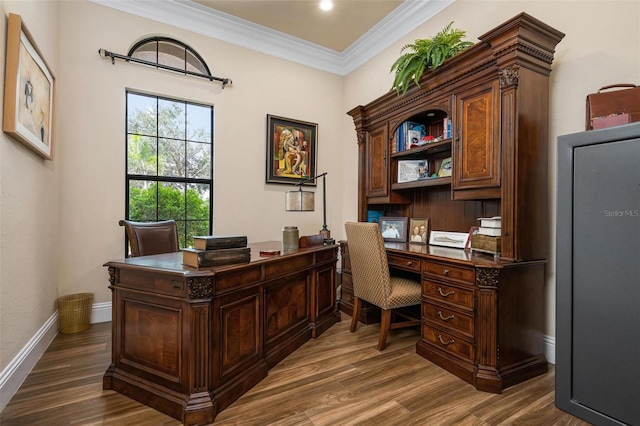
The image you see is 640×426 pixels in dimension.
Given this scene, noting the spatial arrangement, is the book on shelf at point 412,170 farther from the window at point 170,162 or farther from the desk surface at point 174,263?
the window at point 170,162

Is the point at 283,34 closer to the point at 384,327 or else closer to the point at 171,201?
the point at 171,201

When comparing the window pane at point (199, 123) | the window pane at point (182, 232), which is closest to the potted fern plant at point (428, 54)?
the window pane at point (199, 123)

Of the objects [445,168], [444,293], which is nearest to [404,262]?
[444,293]

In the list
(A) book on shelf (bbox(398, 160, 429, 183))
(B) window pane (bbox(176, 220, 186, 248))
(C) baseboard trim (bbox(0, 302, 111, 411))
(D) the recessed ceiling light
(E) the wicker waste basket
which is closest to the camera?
(C) baseboard trim (bbox(0, 302, 111, 411))

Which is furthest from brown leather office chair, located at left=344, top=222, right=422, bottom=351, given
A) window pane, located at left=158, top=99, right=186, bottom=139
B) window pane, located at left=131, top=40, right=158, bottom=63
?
window pane, located at left=131, top=40, right=158, bottom=63

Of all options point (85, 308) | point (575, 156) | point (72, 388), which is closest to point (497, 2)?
point (575, 156)

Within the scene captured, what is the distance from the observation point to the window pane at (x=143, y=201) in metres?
3.36

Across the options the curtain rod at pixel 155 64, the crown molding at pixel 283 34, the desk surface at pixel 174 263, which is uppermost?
the crown molding at pixel 283 34

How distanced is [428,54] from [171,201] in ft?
10.1

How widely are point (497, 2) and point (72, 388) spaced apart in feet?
14.4

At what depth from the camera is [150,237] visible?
2.82 meters

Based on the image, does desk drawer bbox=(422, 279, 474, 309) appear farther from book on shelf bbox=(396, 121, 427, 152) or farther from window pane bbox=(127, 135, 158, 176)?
window pane bbox=(127, 135, 158, 176)

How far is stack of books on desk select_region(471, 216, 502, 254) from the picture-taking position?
2.25 m

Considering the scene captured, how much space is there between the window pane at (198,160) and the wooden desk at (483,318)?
8.81 feet
